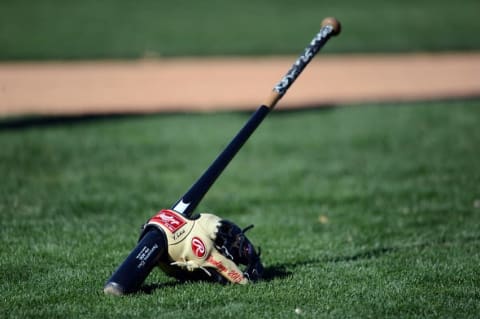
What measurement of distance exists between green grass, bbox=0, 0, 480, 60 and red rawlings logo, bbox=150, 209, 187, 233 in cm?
1696

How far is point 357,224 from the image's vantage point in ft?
26.7

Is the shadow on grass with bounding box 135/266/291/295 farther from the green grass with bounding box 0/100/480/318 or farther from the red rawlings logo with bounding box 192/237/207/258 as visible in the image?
the red rawlings logo with bounding box 192/237/207/258

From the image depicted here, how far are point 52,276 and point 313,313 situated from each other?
6.66 feet

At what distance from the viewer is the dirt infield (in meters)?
16.1

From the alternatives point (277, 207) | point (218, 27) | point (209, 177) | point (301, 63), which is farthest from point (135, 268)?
point (218, 27)

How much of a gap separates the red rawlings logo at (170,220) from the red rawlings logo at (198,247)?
14 cm

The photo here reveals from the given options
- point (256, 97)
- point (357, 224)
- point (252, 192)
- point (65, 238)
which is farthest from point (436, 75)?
point (65, 238)

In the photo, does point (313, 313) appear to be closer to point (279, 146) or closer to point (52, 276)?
point (52, 276)

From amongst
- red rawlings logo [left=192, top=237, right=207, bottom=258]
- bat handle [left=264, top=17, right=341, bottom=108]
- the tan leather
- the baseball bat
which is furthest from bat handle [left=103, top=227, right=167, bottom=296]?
bat handle [left=264, top=17, right=341, bottom=108]

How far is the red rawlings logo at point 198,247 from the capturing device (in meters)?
5.35

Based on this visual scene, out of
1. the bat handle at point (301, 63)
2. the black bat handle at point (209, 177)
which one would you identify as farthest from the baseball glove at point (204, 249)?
the bat handle at point (301, 63)

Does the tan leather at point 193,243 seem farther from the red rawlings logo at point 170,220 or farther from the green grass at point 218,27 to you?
the green grass at point 218,27

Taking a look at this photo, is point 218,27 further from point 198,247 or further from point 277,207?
point 198,247

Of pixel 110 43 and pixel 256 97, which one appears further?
pixel 110 43
